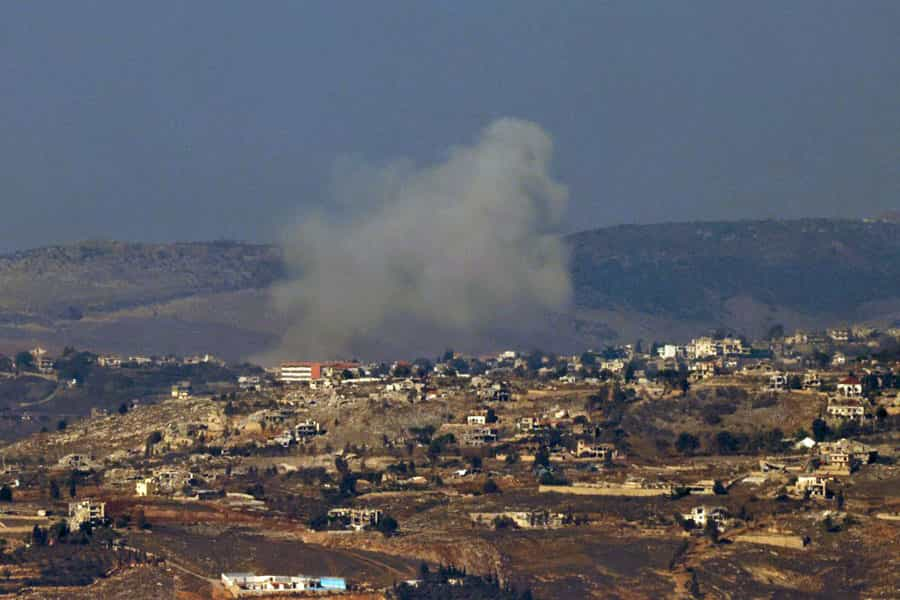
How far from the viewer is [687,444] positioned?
82125 millimetres

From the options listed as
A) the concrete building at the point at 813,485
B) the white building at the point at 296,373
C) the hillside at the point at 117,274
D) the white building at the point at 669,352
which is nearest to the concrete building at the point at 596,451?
the concrete building at the point at 813,485

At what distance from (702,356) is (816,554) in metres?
46.0

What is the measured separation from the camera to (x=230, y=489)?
78.8m

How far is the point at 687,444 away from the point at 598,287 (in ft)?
271

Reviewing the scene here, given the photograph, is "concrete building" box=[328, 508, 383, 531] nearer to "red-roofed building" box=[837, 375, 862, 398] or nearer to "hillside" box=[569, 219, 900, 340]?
"red-roofed building" box=[837, 375, 862, 398]

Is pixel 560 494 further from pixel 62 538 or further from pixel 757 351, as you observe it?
pixel 757 351

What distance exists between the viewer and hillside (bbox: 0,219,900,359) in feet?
467

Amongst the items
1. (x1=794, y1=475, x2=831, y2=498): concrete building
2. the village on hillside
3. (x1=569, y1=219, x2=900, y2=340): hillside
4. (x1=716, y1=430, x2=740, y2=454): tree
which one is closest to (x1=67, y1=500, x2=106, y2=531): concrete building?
the village on hillside

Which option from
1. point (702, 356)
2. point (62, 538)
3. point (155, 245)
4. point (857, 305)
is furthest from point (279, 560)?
point (155, 245)

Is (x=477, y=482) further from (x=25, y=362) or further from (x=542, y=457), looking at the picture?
(x=25, y=362)

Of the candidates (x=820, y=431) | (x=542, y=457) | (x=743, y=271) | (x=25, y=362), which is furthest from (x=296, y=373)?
(x=743, y=271)

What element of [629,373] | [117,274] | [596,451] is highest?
[117,274]

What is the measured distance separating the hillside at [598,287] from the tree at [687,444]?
50.1 metres

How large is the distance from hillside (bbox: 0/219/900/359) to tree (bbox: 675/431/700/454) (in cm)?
5007
